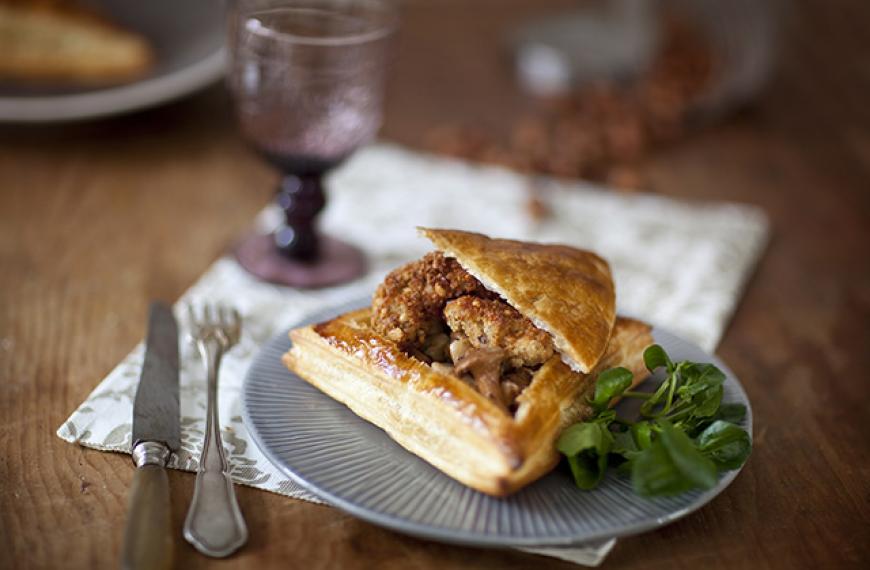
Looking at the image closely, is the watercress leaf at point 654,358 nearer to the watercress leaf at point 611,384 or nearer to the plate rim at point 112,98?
the watercress leaf at point 611,384

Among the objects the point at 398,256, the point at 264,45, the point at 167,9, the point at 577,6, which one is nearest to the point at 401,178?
the point at 398,256

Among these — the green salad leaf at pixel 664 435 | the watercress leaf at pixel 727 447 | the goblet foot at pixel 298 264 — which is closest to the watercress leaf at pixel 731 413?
the green salad leaf at pixel 664 435

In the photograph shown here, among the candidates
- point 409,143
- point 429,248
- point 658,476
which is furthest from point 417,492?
point 409,143

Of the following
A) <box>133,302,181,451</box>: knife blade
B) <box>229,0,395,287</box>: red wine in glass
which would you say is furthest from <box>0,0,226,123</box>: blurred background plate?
<box>133,302,181,451</box>: knife blade

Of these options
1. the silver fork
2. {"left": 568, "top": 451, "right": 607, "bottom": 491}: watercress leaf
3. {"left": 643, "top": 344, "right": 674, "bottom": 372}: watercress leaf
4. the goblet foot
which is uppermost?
{"left": 643, "top": 344, "right": 674, "bottom": 372}: watercress leaf

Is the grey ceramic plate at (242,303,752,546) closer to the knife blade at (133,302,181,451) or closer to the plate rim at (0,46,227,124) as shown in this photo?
the knife blade at (133,302,181,451)
